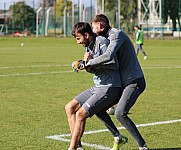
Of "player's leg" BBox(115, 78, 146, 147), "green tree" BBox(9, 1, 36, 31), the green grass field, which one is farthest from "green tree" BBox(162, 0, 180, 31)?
"player's leg" BBox(115, 78, 146, 147)

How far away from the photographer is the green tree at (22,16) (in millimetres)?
71875

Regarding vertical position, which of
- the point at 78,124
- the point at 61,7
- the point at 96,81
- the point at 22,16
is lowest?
the point at 78,124

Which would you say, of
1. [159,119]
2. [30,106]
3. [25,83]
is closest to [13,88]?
[25,83]

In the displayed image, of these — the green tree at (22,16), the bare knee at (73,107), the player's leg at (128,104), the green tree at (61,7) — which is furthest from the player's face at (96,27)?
the green tree at (61,7)

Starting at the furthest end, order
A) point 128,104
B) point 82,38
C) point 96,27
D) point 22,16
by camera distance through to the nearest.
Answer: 1. point 22,16
2. point 128,104
3. point 96,27
4. point 82,38

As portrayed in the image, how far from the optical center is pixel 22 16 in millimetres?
73625

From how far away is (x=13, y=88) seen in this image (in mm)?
15797

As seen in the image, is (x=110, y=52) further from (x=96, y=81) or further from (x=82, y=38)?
(x=96, y=81)

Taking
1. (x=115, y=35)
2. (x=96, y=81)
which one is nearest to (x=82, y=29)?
(x=115, y=35)

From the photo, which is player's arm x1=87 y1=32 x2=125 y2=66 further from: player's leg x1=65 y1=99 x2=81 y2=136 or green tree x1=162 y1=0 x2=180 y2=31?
green tree x1=162 y1=0 x2=180 y2=31

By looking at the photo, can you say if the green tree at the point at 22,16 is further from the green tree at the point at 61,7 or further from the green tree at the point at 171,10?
the green tree at the point at 171,10

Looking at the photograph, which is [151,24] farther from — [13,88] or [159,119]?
[159,119]

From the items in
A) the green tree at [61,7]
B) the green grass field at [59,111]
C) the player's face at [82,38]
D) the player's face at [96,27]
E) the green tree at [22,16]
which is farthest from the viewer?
the green tree at [61,7]

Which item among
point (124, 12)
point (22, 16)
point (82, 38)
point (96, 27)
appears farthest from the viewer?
point (124, 12)
